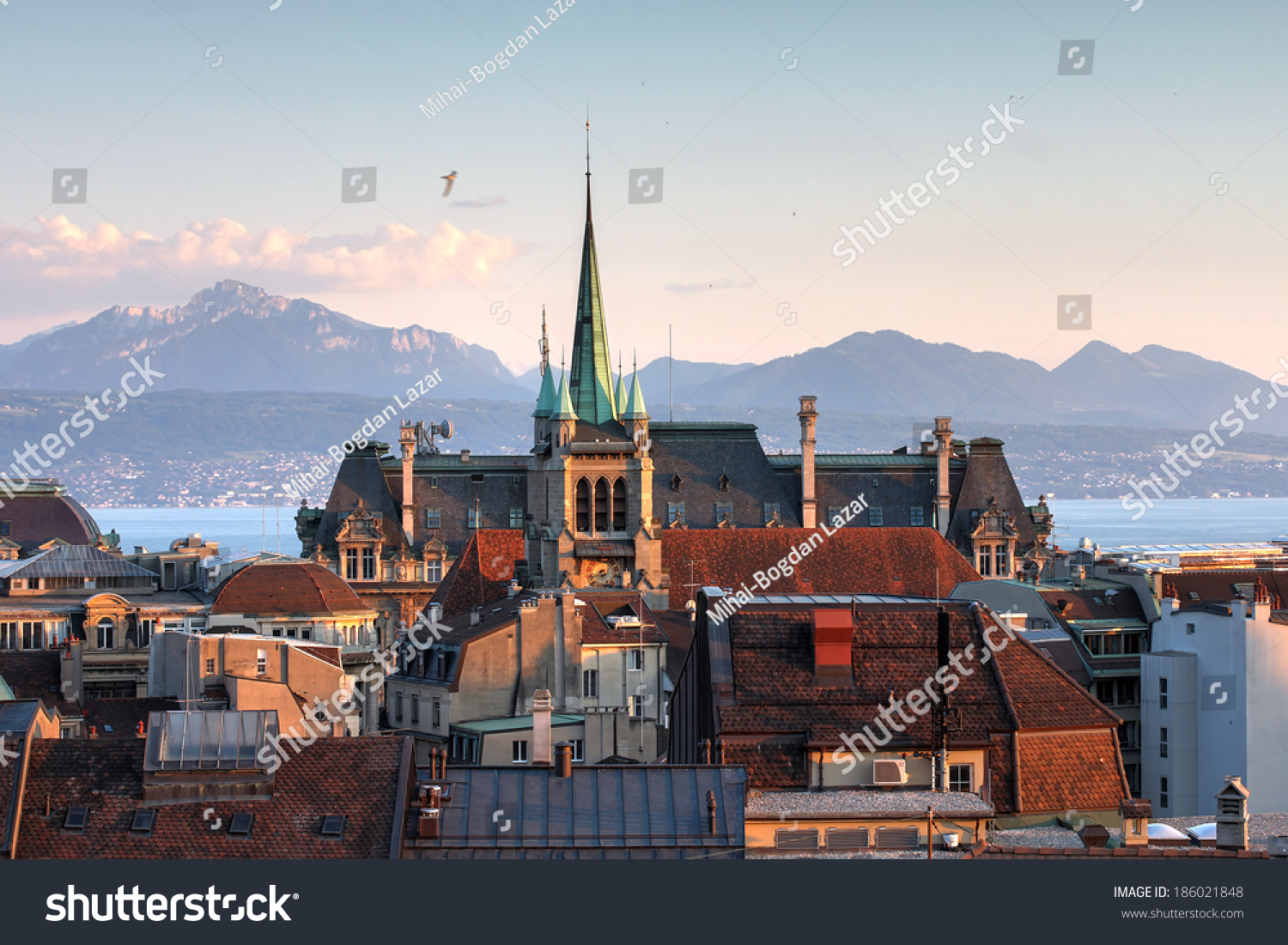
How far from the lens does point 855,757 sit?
4119 cm

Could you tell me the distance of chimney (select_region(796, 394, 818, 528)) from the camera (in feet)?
399

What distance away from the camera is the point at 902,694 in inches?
1698

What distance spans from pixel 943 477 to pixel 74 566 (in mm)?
56106

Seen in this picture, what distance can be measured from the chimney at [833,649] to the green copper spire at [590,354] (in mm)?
78058

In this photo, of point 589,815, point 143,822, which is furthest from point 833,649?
point 143,822

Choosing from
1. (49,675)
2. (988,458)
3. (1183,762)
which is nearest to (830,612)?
(1183,762)

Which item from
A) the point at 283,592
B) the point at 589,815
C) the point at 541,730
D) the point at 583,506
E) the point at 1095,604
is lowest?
the point at 589,815

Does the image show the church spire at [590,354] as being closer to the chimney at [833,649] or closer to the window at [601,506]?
the window at [601,506]

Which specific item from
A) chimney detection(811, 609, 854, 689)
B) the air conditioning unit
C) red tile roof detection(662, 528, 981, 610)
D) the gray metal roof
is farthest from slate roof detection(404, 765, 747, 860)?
the gray metal roof

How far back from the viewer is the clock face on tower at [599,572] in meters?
111

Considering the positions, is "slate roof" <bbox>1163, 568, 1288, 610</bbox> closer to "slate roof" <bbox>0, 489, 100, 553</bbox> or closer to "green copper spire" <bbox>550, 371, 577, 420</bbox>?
"green copper spire" <bbox>550, 371, 577, 420</bbox>

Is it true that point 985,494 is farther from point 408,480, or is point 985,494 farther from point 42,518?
point 42,518

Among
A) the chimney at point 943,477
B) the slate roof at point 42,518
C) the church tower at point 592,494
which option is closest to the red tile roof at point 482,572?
the church tower at point 592,494

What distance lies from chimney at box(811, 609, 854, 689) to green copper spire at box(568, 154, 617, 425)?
3073 inches
